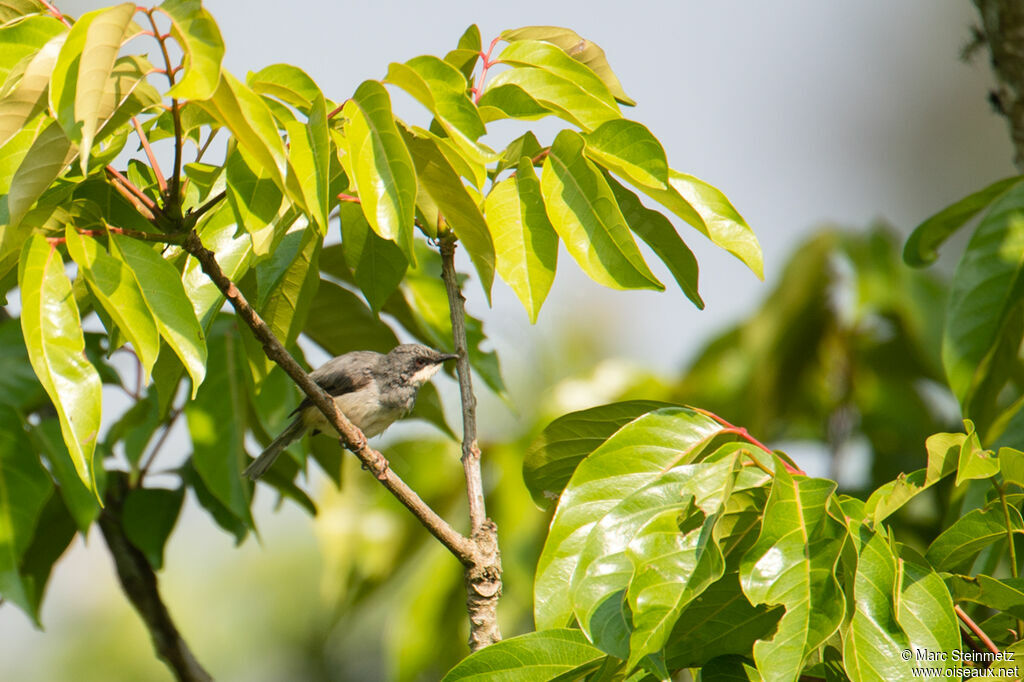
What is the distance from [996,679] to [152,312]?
5.29 ft

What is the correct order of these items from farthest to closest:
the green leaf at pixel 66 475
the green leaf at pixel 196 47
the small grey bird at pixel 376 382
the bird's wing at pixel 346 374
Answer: the bird's wing at pixel 346 374, the small grey bird at pixel 376 382, the green leaf at pixel 66 475, the green leaf at pixel 196 47

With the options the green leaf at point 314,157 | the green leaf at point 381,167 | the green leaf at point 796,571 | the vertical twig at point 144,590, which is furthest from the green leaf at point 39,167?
the vertical twig at point 144,590

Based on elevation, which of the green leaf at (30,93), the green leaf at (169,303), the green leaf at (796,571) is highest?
the green leaf at (30,93)

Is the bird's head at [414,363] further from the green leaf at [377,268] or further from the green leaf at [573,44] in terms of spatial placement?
the green leaf at [573,44]

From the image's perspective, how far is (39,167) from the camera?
1.56 meters

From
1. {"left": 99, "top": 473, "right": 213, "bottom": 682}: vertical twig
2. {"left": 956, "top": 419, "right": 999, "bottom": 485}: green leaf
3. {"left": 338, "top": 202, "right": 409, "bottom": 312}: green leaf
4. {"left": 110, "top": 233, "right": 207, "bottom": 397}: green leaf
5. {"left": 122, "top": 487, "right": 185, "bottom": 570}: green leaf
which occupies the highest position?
{"left": 110, "top": 233, "right": 207, "bottom": 397}: green leaf

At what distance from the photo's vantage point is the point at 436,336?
3107 millimetres

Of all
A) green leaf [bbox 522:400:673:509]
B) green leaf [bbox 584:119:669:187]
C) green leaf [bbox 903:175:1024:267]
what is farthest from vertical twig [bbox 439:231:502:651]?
green leaf [bbox 903:175:1024:267]

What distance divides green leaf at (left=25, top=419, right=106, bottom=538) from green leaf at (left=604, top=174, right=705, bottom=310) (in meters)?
1.83

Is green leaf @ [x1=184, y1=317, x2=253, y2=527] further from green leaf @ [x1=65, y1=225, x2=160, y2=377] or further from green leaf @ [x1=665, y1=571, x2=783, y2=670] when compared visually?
green leaf @ [x1=665, y1=571, x2=783, y2=670]

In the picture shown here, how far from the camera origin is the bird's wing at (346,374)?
4.66 m

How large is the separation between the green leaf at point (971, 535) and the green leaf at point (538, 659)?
716mm

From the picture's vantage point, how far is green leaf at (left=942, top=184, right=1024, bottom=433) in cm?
267

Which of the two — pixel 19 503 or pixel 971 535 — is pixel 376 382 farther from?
pixel 971 535
